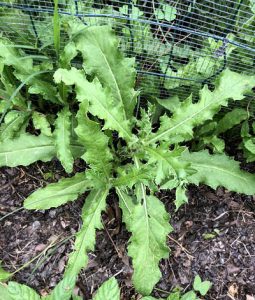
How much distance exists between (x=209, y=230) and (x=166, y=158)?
769 millimetres

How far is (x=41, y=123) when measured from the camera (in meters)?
2.55

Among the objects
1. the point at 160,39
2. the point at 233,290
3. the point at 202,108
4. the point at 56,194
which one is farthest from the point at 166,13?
the point at 233,290

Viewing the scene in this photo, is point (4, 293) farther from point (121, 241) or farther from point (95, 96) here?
point (95, 96)

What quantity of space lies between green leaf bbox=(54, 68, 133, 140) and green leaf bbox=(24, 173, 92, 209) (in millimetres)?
395

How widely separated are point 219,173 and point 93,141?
2.82 ft

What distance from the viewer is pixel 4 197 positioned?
2.67 meters

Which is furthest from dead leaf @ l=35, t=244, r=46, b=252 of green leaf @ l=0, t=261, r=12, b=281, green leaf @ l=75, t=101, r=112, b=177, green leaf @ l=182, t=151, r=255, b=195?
green leaf @ l=182, t=151, r=255, b=195

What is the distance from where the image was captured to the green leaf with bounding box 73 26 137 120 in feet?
8.00

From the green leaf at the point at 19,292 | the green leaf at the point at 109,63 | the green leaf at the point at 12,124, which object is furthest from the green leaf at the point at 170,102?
the green leaf at the point at 19,292

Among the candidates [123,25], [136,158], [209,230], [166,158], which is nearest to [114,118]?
[136,158]

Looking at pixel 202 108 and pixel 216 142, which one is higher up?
pixel 202 108

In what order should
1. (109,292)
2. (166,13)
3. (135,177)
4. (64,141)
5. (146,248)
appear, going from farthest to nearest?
(166,13) → (64,141) → (146,248) → (135,177) → (109,292)

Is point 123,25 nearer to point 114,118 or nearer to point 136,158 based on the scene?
point 114,118

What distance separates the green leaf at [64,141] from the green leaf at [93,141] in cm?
15
